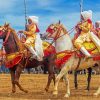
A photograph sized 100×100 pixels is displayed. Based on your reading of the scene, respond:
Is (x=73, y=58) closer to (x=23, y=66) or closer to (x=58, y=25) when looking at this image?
(x=58, y=25)

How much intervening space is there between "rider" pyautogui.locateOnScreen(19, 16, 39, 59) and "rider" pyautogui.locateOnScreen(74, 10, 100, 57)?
2222 mm

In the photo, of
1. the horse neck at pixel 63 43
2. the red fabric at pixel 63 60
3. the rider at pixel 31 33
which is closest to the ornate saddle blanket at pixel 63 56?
the red fabric at pixel 63 60

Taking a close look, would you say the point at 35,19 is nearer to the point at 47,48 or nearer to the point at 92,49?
the point at 47,48

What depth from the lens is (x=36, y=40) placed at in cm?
1908

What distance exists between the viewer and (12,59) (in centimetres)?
1845

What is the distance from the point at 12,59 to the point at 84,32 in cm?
303

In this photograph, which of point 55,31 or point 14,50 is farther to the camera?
point 14,50

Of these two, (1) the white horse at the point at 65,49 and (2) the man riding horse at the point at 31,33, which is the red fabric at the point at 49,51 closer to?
(2) the man riding horse at the point at 31,33

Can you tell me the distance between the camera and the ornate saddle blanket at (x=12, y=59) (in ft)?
60.6

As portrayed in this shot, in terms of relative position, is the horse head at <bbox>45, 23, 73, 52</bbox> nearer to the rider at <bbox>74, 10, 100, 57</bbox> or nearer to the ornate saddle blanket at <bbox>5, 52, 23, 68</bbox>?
the rider at <bbox>74, 10, 100, 57</bbox>

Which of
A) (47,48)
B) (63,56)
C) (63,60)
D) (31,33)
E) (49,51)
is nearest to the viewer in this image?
(63,56)

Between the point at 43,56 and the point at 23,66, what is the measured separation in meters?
0.99

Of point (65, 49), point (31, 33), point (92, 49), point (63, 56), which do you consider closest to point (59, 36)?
point (65, 49)

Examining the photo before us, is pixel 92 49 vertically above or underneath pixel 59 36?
underneath
